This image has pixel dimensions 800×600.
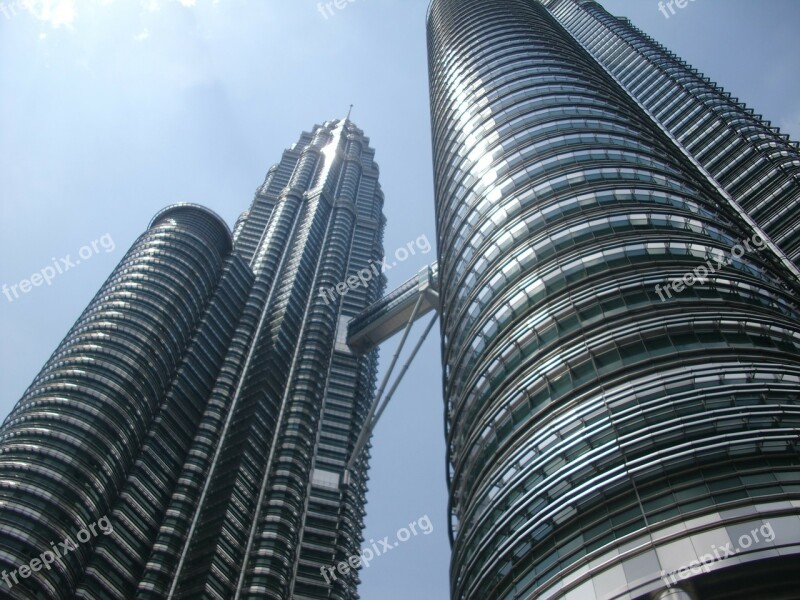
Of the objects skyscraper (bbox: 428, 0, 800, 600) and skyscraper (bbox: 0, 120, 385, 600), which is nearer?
skyscraper (bbox: 428, 0, 800, 600)

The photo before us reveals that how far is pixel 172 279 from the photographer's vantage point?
98938 millimetres

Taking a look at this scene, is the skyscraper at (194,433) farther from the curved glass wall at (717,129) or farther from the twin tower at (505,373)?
the curved glass wall at (717,129)

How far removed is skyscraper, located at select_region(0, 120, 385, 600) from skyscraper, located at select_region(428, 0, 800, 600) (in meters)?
46.5

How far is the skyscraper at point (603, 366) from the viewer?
2012cm

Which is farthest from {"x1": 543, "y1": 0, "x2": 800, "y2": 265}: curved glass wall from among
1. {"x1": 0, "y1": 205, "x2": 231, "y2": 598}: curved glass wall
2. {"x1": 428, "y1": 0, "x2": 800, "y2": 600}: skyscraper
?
{"x1": 0, "y1": 205, "x2": 231, "y2": 598}: curved glass wall

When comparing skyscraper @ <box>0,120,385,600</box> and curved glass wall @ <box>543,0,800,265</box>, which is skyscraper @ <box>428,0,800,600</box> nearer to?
curved glass wall @ <box>543,0,800,265</box>

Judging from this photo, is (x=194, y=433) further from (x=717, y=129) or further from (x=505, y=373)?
(x=717, y=129)

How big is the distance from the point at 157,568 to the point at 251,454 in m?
21.7

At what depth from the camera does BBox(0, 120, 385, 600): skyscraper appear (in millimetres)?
69812

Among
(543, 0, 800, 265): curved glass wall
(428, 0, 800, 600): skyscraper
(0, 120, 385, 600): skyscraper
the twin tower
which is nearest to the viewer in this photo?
(428, 0, 800, 600): skyscraper

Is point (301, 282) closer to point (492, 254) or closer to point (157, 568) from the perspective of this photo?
point (157, 568)

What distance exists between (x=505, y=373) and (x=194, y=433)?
73.3m

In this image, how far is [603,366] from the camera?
89.5ft

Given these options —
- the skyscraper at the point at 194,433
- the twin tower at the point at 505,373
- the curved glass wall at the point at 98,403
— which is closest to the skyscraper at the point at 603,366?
the twin tower at the point at 505,373
